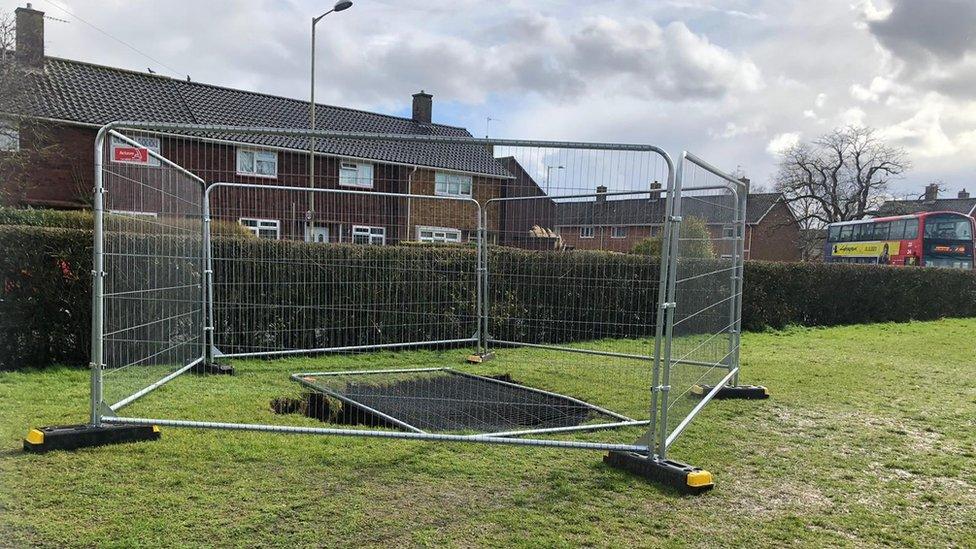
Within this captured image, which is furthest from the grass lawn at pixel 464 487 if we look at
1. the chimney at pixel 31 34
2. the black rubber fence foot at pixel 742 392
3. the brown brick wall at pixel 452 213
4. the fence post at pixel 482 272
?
the chimney at pixel 31 34

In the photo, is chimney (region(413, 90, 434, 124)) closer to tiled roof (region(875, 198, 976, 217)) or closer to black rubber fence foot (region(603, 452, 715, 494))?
black rubber fence foot (region(603, 452, 715, 494))

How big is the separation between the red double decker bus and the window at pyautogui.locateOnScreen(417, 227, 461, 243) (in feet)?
89.7

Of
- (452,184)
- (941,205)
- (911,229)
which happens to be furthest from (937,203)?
(452,184)

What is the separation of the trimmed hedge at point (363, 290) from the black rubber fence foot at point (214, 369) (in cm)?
61

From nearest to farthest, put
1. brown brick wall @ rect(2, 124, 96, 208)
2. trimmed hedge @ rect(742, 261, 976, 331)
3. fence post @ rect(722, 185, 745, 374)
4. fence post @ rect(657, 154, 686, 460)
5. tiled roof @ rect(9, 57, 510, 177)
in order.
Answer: fence post @ rect(657, 154, 686, 460)
fence post @ rect(722, 185, 745, 374)
trimmed hedge @ rect(742, 261, 976, 331)
brown brick wall @ rect(2, 124, 96, 208)
tiled roof @ rect(9, 57, 510, 177)

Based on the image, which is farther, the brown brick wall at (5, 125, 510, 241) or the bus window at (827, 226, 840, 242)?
the bus window at (827, 226, 840, 242)

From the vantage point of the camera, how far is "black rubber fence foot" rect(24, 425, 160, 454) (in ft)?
13.6

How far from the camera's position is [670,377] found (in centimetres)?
427

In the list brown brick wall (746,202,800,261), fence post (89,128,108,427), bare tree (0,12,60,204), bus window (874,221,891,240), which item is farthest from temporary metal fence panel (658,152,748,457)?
brown brick wall (746,202,800,261)

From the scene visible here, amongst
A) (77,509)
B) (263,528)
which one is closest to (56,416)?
(77,509)

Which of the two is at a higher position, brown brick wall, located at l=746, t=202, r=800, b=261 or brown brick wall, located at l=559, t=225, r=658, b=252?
brown brick wall, located at l=746, t=202, r=800, b=261

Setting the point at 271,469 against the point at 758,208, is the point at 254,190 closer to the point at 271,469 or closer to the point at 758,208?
the point at 271,469

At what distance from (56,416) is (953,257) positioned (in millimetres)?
33633

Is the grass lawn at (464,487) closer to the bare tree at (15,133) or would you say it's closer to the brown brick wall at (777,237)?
the bare tree at (15,133)
